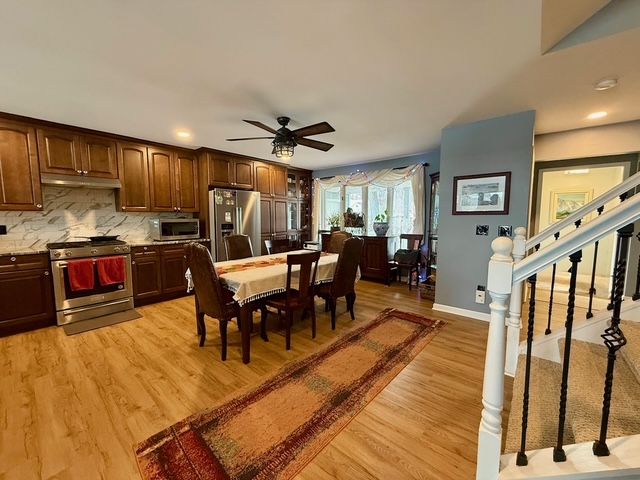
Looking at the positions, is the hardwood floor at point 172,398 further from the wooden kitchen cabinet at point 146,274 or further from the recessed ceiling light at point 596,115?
the recessed ceiling light at point 596,115

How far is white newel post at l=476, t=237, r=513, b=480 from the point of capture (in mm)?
999

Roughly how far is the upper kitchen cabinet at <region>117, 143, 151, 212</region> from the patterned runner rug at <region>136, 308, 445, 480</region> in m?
3.34

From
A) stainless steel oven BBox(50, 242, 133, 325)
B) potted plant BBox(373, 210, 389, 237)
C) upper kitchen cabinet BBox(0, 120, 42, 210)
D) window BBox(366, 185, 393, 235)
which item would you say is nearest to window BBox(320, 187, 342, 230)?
window BBox(366, 185, 393, 235)

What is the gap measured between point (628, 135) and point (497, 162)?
1695 millimetres

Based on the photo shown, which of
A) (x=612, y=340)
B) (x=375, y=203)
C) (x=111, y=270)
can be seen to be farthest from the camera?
(x=375, y=203)

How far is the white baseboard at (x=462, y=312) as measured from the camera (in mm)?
3422

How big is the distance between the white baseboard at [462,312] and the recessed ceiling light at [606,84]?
2486 mm

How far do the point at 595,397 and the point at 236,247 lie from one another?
3476 mm

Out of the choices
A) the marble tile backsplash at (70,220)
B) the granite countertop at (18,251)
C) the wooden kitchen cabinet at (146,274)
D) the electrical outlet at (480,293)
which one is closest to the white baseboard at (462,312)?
the electrical outlet at (480,293)

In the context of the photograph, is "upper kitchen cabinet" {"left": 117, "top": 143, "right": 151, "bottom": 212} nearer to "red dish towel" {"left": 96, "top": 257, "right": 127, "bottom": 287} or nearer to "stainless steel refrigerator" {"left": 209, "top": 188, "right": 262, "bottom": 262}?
"red dish towel" {"left": 96, "top": 257, "right": 127, "bottom": 287}

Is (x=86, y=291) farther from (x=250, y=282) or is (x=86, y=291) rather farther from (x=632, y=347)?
(x=632, y=347)

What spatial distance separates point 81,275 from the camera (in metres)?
3.35

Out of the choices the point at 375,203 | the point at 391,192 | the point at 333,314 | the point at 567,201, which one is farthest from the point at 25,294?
the point at 567,201

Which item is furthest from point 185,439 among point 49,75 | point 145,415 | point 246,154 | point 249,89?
point 246,154
